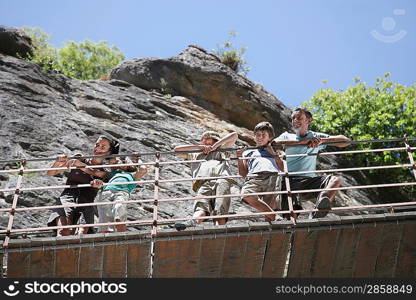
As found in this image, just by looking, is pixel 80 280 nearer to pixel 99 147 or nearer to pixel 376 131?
pixel 99 147

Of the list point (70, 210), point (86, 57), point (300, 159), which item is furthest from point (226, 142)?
point (86, 57)

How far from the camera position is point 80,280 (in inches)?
288

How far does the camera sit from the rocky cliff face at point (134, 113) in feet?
41.3

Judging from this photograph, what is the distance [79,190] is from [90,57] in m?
20.4

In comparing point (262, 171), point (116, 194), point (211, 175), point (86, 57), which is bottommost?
point (116, 194)

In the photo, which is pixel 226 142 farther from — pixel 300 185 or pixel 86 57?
pixel 86 57

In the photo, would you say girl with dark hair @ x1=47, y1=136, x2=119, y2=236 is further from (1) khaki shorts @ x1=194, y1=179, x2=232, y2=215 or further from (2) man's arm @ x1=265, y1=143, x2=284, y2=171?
(2) man's arm @ x1=265, y1=143, x2=284, y2=171

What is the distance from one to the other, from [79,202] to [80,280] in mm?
2044

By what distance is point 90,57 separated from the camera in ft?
94.6

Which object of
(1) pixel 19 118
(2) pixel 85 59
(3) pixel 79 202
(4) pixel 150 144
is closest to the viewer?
(3) pixel 79 202

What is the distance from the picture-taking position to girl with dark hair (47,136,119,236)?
9.09 metres

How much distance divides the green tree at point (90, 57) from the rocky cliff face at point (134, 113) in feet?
28.0

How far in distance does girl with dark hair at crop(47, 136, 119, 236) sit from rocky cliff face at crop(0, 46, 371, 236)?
71.4 inches

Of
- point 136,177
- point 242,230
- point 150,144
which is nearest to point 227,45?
point 150,144
